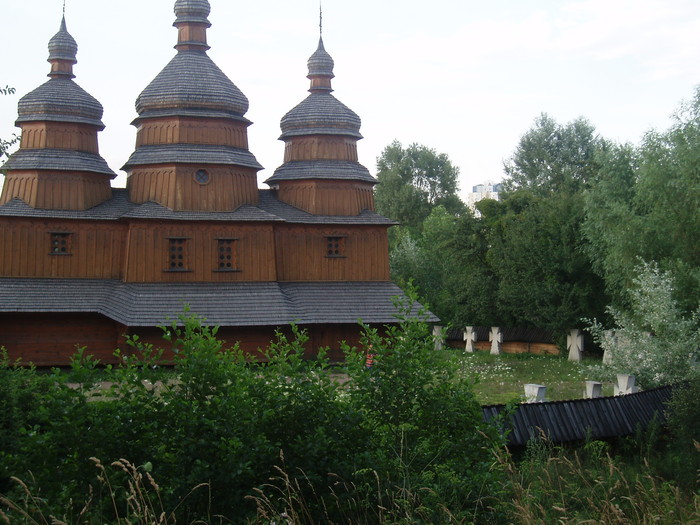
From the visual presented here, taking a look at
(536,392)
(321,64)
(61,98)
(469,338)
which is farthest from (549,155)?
(536,392)

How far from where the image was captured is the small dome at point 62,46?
2891 centimetres

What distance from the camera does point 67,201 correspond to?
27.1 m

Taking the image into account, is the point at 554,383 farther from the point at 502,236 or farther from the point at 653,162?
→ the point at 502,236

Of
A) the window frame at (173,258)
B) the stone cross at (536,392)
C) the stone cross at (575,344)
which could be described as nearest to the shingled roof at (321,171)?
the window frame at (173,258)

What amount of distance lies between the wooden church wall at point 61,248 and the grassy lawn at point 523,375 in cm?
1206

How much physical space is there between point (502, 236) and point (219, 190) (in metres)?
15.4

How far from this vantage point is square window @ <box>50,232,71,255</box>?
87.1 ft

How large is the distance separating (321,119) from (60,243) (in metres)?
10.5

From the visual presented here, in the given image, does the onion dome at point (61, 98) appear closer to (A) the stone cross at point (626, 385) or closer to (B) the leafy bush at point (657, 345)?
(B) the leafy bush at point (657, 345)

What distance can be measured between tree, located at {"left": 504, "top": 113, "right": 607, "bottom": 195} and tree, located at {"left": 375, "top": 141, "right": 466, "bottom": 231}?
17.5 ft

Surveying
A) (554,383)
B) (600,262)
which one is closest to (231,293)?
(554,383)

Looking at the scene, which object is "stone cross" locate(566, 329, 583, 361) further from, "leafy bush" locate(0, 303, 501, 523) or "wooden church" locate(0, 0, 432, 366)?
"leafy bush" locate(0, 303, 501, 523)

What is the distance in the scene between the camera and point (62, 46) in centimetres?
2895

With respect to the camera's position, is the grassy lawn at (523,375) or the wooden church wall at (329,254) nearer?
the grassy lawn at (523,375)
